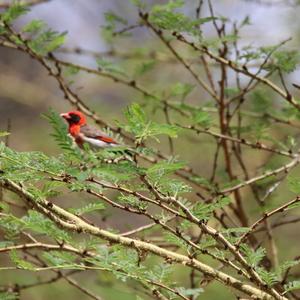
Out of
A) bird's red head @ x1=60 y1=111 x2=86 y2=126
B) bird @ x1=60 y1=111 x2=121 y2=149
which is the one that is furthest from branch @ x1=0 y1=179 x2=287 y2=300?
bird's red head @ x1=60 y1=111 x2=86 y2=126

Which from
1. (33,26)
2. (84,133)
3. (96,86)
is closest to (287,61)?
(84,133)

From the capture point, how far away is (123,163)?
46.7 inches

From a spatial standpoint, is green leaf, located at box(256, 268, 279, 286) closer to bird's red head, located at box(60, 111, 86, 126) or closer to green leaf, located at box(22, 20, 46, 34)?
green leaf, located at box(22, 20, 46, 34)

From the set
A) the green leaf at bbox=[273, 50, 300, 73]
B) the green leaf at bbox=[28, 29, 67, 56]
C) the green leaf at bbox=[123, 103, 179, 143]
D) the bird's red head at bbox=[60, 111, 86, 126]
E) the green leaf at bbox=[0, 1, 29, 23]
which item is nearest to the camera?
the green leaf at bbox=[123, 103, 179, 143]

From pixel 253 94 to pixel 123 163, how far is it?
6.04ft

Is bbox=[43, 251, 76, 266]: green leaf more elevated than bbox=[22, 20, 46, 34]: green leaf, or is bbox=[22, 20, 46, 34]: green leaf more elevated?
bbox=[22, 20, 46, 34]: green leaf

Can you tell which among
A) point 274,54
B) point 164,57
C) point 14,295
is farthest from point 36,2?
point 14,295

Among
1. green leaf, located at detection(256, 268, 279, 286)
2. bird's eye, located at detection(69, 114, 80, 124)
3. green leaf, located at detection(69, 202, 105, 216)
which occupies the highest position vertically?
bird's eye, located at detection(69, 114, 80, 124)

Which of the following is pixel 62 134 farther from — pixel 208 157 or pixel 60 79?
pixel 208 157

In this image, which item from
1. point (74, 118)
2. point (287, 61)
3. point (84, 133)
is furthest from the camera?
point (74, 118)

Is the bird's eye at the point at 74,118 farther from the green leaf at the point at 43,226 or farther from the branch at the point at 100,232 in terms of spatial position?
the green leaf at the point at 43,226

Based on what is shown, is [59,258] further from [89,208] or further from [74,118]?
[74,118]

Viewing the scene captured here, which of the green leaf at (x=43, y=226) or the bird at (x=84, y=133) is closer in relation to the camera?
the green leaf at (x=43, y=226)

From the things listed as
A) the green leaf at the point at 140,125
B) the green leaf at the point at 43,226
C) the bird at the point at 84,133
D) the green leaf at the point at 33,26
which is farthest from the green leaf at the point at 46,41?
the green leaf at the point at 140,125
